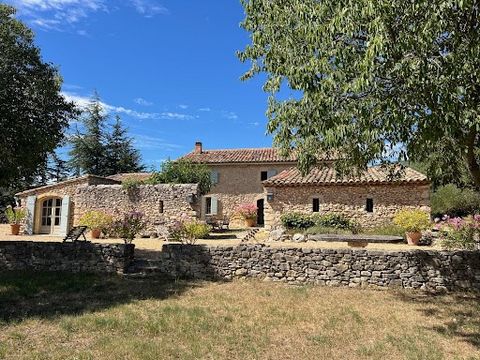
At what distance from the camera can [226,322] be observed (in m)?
6.51

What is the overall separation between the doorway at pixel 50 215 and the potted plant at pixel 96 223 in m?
3.09

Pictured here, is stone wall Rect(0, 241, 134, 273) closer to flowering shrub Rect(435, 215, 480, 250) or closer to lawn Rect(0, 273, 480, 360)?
lawn Rect(0, 273, 480, 360)

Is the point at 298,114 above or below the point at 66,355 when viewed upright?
above

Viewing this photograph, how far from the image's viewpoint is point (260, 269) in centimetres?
972

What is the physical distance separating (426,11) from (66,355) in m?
6.67

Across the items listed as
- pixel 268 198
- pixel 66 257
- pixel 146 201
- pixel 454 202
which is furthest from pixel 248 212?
pixel 66 257

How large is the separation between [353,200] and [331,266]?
10.0 metres

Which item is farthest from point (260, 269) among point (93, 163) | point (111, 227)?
point (93, 163)

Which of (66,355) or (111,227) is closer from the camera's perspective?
(66,355)

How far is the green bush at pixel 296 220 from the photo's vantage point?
1839 cm

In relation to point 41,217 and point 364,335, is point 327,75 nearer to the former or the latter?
point 364,335

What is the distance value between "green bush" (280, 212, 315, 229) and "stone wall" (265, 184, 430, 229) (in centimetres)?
47

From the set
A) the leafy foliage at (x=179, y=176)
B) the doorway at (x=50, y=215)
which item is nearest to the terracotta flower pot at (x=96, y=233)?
the doorway at (x=50, y=215)

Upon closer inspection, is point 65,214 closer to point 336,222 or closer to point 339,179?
point 336,222
